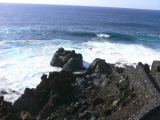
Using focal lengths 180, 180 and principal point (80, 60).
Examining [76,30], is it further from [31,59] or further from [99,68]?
[99,68]

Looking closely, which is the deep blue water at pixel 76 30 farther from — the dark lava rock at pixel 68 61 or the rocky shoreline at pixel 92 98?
the rocky shoreline at pixel 92 98

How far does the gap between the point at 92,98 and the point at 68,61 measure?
1193 cm

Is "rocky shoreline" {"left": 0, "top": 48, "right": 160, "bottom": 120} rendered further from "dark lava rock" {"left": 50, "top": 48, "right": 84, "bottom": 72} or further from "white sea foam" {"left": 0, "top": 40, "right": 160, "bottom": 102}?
"dark lava rock" {"left": 50, "top": 48, "right": 84, "bottom": 72}

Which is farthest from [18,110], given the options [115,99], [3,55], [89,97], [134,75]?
[3,55]

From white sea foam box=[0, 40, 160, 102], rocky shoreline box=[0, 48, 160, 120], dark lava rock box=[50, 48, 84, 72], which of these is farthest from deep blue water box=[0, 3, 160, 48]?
rocky shoreline box=[0, 48, 160, 120]

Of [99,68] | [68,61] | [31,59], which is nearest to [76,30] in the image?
[31,59]

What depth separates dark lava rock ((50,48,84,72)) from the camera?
94.0ft

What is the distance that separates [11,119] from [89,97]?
7671mm

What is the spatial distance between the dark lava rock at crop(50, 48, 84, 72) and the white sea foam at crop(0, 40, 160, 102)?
4.22ft

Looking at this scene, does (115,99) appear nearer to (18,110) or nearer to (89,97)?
(89,97)

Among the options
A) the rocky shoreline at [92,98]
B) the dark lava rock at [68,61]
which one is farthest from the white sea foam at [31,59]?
the rocky shoreline at [92,98]

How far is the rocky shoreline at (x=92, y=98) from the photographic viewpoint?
14.0 m

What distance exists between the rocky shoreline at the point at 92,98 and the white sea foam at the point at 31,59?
13.6 feet

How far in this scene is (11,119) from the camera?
50.4 ft
